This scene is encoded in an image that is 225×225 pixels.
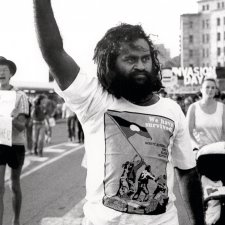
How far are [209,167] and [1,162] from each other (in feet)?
6.63

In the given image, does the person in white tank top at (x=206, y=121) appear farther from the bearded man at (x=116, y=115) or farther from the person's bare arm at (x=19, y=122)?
the bearded man at (x=116, y=115)

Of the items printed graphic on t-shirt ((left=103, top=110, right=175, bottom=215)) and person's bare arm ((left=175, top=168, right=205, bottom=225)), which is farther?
person's bare arm ((left=175, top=168, right=205, bottom=225))

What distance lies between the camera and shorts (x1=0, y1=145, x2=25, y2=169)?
5043 mm

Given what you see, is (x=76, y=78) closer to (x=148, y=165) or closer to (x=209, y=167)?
(x=148, y=165)

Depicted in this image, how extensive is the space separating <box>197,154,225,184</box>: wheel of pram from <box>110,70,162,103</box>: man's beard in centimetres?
241

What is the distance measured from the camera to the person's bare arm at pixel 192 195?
8.59 feet

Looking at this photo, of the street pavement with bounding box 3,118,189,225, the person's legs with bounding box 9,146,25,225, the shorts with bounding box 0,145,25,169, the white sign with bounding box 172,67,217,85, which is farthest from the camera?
the white sign with bounding box 172,67,217,85

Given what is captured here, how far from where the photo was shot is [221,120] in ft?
19.1

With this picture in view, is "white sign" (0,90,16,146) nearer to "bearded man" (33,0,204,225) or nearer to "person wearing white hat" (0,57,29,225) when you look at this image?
"person wearing white hat" (0,57,29,225)

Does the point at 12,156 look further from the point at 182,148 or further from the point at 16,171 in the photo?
the point at 182,148

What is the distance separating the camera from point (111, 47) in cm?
241

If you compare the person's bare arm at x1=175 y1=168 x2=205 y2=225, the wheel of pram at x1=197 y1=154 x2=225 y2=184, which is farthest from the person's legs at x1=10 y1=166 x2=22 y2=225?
the person's bare arm at x1=175 y1=168 x2=205 y2=225

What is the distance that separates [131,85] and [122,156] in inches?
13.0

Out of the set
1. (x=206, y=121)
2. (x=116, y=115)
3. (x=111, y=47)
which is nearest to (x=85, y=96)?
(x=116, y=115)
